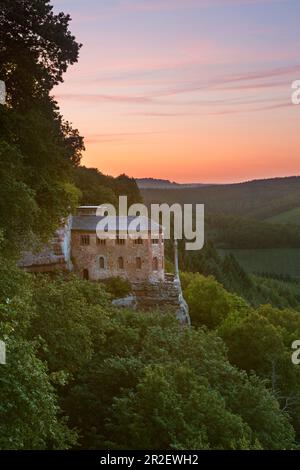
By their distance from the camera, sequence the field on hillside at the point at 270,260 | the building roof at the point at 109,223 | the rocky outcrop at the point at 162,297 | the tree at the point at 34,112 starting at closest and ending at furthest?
the tree at the point at 34,112 → the rocky outcrop at the point at 162,297 → the building roof at the point at 109,223 → the field on hillside at the point at 270,260

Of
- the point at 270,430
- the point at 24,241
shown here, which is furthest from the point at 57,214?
the point at 270,430

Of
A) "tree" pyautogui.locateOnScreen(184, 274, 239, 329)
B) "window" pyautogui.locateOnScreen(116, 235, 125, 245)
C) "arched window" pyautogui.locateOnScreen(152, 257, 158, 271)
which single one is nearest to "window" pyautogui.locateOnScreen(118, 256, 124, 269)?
"window" pyautogui.locateOnScreen(116, 235, 125, 245)

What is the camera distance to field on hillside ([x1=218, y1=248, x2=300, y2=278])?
575 feet

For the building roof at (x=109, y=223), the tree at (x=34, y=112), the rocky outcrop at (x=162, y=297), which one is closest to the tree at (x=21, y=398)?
the tree at (x=34, y=112)

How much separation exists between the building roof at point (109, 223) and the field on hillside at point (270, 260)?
4948 inches

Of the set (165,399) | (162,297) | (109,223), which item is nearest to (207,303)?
(162,297)

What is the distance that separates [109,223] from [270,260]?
476 ft

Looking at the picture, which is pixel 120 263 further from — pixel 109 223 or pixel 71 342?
pixel 71 342

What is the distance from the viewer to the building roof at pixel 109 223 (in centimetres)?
4600

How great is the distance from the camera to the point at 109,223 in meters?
47.0

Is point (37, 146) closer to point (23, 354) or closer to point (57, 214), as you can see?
point (57, 214)

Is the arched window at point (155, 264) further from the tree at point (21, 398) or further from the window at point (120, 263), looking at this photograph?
the tree at point (21, 398)

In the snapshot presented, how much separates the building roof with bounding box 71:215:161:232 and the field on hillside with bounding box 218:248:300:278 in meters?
126
